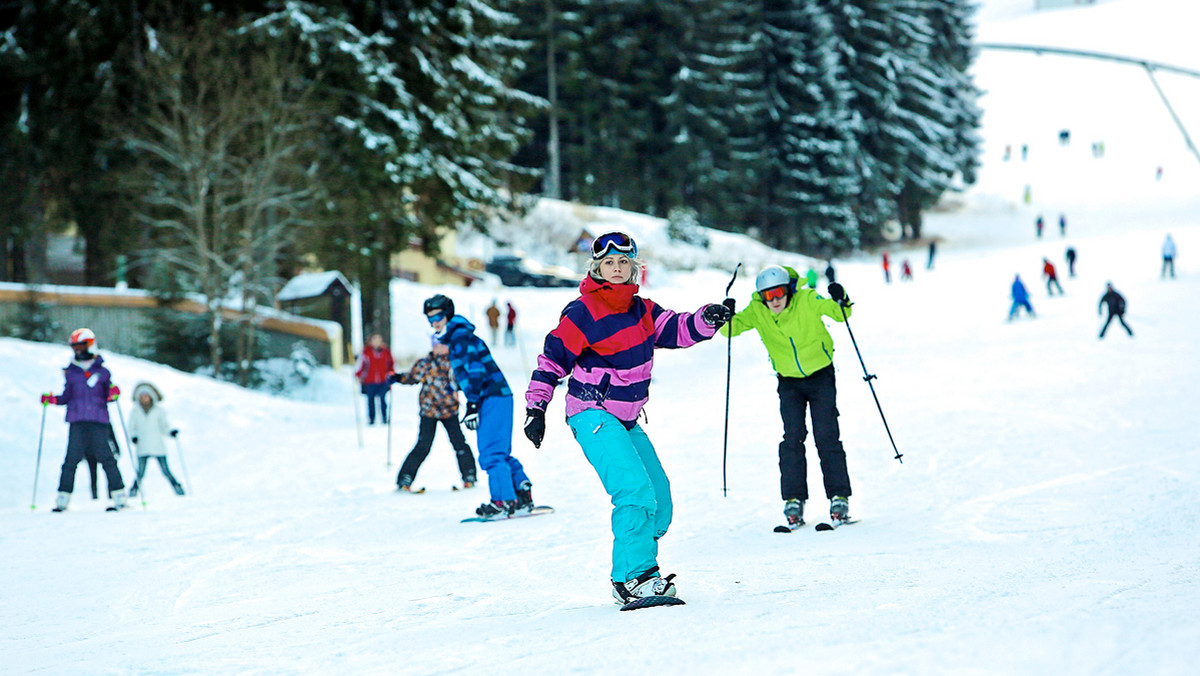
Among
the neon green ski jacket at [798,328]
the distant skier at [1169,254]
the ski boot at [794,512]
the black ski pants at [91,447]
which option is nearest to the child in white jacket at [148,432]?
the black ski pants at [91,447]

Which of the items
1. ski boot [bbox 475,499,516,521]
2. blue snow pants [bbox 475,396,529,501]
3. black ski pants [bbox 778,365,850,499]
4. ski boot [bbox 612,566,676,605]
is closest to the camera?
ski boot [bbox 612,566,676,605]

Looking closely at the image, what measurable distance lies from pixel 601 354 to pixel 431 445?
5.90m

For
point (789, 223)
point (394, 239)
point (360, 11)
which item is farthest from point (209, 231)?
point (789, 223)

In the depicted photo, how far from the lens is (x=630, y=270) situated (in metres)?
5.16

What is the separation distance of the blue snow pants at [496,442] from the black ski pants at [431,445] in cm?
159

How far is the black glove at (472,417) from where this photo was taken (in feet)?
27.6

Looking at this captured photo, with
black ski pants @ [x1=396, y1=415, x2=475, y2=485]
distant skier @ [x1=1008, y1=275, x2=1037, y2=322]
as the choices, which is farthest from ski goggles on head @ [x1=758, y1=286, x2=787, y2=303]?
distant skier @ [x1=1008, y1=275, x2=1037, y2=322]

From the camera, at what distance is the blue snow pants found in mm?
8648

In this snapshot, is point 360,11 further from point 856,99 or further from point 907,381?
point 856,99

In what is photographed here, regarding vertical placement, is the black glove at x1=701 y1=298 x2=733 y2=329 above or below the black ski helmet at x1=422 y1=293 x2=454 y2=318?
below

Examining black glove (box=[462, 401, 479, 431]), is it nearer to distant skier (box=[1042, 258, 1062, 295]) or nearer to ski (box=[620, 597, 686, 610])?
ski (box=[620, 597, 686, 610])

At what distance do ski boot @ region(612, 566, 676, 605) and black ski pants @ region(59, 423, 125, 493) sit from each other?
708cm

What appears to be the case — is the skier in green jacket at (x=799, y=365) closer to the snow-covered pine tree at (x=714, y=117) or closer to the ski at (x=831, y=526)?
the ski at (x=831, y=526)

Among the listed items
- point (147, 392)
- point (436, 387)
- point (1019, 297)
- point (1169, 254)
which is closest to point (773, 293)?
point (436, 387)
